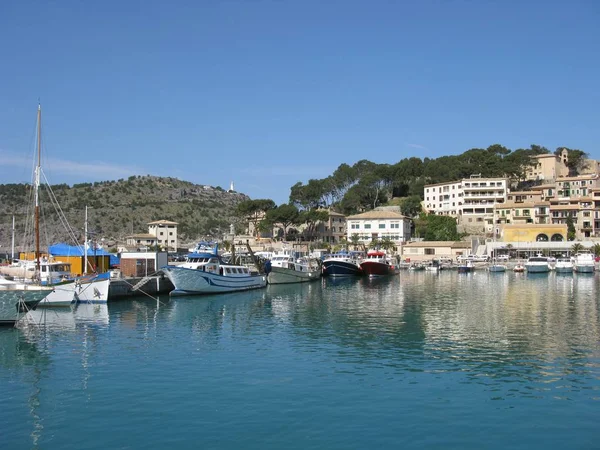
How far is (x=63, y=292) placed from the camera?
38969mm

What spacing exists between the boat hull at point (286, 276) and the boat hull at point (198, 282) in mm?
9342

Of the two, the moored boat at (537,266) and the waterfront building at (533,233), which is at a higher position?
the waterfront building at (533,233)

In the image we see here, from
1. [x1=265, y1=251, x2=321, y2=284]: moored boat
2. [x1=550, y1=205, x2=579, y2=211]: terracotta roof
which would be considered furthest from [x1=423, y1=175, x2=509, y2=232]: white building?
[x1=265, y1=251, x2=321, y2=284]: moored boat

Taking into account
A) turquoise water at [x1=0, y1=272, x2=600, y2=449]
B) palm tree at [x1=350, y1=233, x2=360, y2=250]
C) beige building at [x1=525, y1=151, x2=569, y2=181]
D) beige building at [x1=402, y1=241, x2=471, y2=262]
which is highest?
beige building at [x1=525, y1=151, x2=569, y2=181]

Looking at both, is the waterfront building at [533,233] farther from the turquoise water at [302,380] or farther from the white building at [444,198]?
the turquoise water at [302,380]

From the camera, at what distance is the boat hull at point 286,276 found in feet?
209

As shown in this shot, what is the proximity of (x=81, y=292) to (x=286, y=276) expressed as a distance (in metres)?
28.2

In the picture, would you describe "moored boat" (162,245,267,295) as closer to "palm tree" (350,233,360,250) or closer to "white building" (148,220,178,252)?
"palm tree" (350,233,360,250)

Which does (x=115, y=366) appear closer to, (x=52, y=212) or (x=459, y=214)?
(x=459, y=214)

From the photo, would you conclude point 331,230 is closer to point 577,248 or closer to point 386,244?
point 386,244

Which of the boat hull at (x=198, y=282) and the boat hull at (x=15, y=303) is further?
the boat hull at (x=198, y=282)

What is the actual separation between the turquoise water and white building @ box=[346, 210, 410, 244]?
7441 centimetres

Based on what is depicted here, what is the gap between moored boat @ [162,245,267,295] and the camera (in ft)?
157

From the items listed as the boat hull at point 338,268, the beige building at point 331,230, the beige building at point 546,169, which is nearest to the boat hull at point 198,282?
the boat hull at point 338,268
